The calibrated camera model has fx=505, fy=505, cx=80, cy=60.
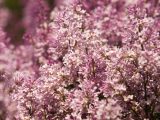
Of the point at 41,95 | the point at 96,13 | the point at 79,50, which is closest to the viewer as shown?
the point at 41,95

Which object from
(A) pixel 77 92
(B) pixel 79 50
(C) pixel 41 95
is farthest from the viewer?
(B) pixel 79 50

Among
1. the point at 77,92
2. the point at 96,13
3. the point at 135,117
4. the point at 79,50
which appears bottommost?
the point at 135,117

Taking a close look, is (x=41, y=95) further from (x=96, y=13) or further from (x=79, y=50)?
(x=96, y=13)

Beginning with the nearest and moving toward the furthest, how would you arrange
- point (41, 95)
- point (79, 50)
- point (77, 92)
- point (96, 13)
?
point (77, 92) < point (41, 95) < point (79, 50) < point (96, 13)

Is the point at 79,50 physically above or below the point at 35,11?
below

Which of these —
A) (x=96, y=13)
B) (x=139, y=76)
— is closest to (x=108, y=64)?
(x=139, y=76)

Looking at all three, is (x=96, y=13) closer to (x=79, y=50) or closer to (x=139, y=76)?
(x=79, y=50)

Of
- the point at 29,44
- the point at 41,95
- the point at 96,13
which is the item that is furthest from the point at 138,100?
the point at 29,44

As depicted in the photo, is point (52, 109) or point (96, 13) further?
point (96, 13)

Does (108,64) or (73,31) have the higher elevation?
(73,31)
